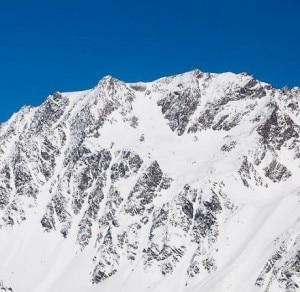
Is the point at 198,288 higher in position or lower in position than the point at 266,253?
lower

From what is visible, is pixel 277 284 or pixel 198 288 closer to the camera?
pixel 277 284

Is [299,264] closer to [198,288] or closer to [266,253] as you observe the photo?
[266,253]

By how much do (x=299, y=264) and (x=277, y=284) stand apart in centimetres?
758

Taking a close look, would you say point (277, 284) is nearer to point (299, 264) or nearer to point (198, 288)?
point (299, 264)

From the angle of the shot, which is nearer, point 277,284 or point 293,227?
point 277,284

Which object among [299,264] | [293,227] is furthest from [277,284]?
[293,227]

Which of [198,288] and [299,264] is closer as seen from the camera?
[299,264]

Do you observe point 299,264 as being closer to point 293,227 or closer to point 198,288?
point 293,227

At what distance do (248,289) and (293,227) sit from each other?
2209 cm

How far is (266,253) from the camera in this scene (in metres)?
196

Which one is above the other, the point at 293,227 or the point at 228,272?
the point at 293,227

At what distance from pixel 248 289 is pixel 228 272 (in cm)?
873

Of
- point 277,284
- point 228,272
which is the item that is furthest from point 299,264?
point 228,272

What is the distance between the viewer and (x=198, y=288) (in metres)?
199
